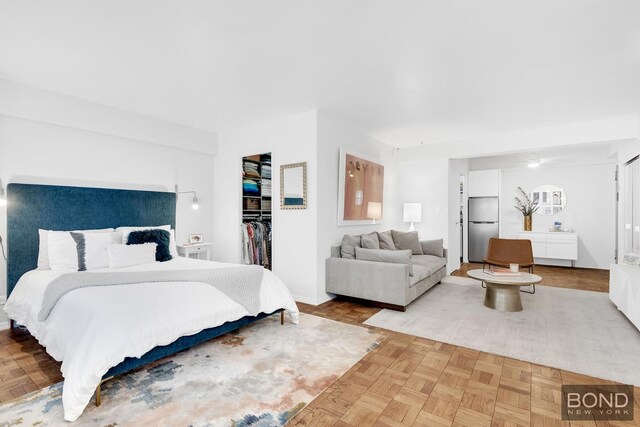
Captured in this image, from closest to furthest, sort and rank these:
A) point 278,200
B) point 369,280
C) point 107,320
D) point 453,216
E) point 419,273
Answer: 1. point 107,320
2. point 369,280
3. point 419,273
4. point 278,200
5. point 453,216

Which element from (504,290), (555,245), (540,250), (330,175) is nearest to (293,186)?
(330,175)

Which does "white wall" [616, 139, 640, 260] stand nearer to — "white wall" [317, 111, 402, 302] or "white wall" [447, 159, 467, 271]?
"white wall" [447, 159, 467, 271]

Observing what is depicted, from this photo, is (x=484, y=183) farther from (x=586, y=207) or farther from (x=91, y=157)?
(x=91, y=157)

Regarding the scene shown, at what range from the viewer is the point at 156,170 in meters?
4.57

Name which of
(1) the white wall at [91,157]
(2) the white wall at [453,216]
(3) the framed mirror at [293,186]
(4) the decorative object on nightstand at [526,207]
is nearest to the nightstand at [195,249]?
(1) the white wall at [91,157]

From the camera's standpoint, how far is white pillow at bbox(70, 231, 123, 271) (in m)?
3.29

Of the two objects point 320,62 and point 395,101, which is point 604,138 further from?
point 320,62

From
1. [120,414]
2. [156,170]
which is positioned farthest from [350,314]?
[156,170]

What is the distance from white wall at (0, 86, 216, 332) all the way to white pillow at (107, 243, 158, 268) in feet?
3.50

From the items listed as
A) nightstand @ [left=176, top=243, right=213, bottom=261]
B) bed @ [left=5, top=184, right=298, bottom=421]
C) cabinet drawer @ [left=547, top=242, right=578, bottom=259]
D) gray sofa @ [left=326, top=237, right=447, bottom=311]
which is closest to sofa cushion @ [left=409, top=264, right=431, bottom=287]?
gray sofa @ [left=326, top=237, right=447, bottom=311]

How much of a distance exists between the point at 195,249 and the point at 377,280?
2733mm

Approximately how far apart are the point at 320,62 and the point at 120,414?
2.98m

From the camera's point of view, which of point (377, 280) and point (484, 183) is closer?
point (377, 280)

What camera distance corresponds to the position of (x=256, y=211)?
5375mm
